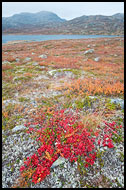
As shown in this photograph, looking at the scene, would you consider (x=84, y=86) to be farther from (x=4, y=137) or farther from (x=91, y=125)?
(x=4, y=137)

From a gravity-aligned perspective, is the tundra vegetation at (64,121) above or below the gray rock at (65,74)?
below

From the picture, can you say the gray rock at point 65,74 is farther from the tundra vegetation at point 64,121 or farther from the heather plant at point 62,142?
the heather plant at point 62,142

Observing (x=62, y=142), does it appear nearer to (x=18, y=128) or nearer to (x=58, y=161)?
(x=58, y=161)

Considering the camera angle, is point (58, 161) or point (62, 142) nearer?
point (58, 161)

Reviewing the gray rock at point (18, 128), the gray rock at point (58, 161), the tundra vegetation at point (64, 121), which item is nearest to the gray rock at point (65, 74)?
the tundra vegetation at point (64, 121)

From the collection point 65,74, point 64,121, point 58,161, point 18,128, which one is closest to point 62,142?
point 58,161

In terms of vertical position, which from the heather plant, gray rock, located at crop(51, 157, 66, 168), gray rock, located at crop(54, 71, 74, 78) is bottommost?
gray rock, located at crop(51, 157, 66, 168)

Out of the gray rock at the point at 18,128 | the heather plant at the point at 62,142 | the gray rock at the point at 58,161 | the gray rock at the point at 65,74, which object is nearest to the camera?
the heather plant at the point at 62,142

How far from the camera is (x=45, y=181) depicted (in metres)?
4.25

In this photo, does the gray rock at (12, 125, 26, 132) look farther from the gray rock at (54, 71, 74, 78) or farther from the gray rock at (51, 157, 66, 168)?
the gray rock at (54, 71, 74, 78)

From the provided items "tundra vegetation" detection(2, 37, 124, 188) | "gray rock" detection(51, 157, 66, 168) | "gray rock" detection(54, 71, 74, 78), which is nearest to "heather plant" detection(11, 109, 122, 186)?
"tundra vegetation" detection(2, 37, 124, 188)

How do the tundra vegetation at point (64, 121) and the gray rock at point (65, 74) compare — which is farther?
the gray rock at point (65, 74)

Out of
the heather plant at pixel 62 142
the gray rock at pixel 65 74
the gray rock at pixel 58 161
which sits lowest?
the gray rock at pixel 58 161

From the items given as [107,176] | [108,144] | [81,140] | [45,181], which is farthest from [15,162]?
[108,144]
